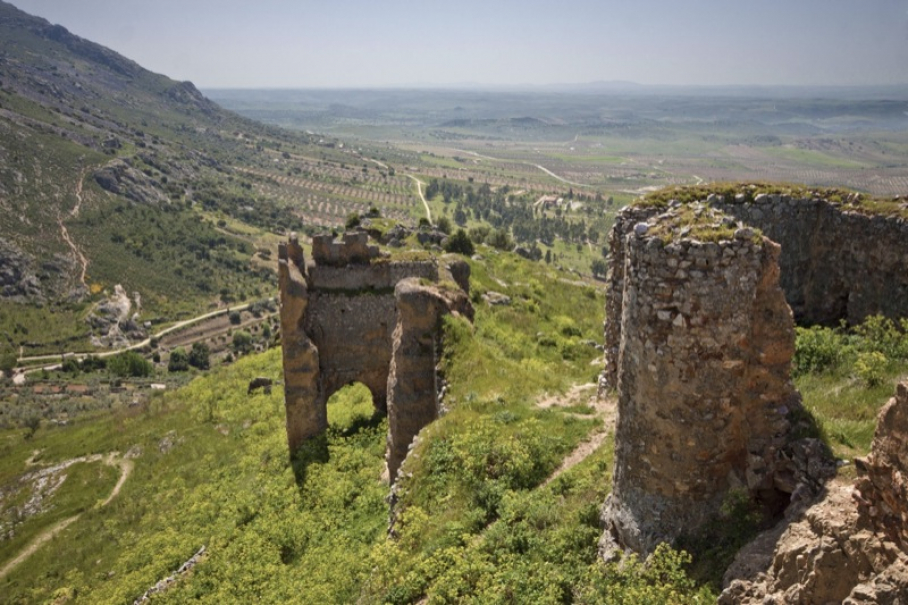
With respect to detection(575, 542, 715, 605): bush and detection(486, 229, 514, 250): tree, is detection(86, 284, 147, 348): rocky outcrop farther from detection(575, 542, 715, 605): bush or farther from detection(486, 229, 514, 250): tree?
detection(575, 542, 715, 605): bush

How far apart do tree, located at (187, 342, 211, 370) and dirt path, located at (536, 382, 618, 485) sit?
84.0 metres

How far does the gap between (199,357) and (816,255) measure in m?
90.7

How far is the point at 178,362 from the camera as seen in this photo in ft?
290

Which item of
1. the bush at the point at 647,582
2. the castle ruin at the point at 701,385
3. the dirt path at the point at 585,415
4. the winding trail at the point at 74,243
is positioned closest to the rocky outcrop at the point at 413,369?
the dirt path at the point at 585,415

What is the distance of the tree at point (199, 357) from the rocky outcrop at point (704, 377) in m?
91.9

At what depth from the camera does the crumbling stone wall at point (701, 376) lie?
7.20m

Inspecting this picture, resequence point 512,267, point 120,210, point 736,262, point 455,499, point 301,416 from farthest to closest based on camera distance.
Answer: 1. point 120,210
2. point 512,267
3. point 301,416
4. point 455,499
5. point 736,262

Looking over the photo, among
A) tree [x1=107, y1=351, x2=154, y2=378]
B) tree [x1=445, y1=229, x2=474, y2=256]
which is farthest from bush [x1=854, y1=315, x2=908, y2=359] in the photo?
tree [x1=107, y1=351, x2=154, y2=378]

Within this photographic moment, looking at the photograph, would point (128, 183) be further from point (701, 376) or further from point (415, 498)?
point (701, 376)

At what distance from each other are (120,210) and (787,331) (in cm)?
15740

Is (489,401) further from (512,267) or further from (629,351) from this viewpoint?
(512,267)

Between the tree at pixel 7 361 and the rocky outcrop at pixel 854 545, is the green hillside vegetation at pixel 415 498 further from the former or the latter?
the tree at pixel 7 361

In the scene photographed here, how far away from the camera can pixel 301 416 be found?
877 inches

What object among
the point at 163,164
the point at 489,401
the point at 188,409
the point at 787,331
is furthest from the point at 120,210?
the point at 787,331
